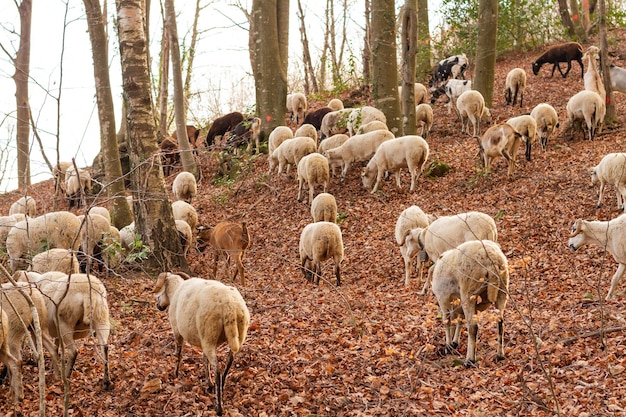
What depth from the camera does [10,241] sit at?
10961 mm

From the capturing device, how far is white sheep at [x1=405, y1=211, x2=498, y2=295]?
29.3ft

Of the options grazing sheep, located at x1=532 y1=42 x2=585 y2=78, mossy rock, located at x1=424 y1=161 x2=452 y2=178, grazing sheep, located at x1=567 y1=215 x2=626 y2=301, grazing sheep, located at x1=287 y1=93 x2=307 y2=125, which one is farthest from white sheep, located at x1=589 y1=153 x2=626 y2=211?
grazing sheep, located at x1=287 y1=93 x2=307 y2=125

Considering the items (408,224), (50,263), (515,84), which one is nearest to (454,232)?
(408,224)

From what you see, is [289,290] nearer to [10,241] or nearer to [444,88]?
[10,241]

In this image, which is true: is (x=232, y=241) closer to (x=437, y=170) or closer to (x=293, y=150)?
(x=293, y=150)

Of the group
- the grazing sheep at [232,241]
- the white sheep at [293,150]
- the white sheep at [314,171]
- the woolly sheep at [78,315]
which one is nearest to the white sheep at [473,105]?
the white sheep at [293,150]

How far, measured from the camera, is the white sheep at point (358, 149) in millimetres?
15836

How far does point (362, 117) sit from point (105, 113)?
6.91 metres

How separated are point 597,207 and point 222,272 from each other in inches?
288

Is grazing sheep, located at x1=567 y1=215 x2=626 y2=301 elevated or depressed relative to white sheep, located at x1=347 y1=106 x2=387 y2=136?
depressed

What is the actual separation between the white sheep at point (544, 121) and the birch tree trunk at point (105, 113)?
10087 millimetres

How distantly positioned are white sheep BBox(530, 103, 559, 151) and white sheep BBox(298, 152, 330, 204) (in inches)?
213

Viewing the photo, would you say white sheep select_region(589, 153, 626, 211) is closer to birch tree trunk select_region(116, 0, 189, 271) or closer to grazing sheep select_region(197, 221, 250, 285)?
grazing sheep select_region(197, 221, 250, 285)

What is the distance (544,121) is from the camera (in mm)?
15664
